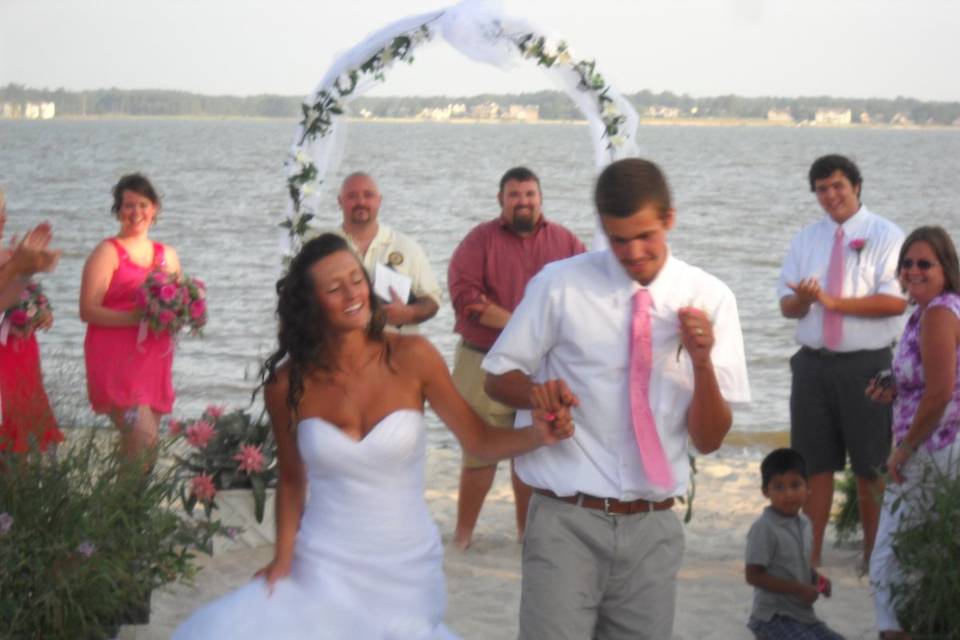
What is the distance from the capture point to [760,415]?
15.2 m

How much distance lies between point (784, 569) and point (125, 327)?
4046 mm

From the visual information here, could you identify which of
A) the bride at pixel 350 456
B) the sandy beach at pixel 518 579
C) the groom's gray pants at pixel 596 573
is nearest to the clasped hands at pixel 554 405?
the bride at pixel 350 456

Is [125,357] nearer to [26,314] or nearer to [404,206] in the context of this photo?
[26,314]

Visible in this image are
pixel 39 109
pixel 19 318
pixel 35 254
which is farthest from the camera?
pixel 39 109

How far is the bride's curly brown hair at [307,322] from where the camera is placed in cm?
457

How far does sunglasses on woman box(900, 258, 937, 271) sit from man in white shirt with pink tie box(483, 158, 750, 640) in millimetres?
1700

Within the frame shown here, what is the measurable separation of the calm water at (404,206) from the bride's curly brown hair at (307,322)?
1998 millimetres

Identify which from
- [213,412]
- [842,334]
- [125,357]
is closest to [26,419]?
[213,412]

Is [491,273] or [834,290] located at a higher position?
[834,290]

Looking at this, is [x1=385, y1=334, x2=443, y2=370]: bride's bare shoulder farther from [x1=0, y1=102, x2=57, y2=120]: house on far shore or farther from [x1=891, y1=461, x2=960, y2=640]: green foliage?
[x1=0, y1=102, x2=57, y2=120]: house on far shore

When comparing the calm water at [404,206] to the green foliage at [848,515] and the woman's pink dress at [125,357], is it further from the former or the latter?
the green foliage at [848,515]

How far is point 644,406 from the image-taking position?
14.3 feet

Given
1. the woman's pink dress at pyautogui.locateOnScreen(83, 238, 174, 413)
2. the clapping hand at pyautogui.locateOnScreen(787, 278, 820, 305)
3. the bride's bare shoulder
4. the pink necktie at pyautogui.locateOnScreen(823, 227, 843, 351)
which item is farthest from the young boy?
the woman's pink dress at pyautogui.locateOnScreen(83, 238, 174, 413)

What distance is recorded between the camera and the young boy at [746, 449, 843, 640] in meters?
6.27
